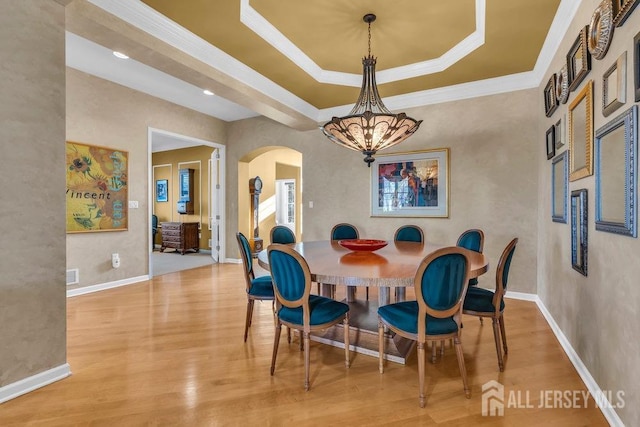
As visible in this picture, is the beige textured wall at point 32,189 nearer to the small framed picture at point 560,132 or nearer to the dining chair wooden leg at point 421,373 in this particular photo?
the dining chair wooden leg at point 421,373

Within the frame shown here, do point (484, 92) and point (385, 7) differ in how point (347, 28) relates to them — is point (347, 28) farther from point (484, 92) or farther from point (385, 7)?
point (484, 92)

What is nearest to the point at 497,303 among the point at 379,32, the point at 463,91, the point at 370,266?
the point at 370,266

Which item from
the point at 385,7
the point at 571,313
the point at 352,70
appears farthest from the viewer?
the point at 352,70

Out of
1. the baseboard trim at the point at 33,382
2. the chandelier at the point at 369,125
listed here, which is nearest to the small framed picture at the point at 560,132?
the chandelier at the point at 369,125

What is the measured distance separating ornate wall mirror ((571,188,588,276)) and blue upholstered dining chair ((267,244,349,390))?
166 cm

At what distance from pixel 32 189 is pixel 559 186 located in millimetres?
4092

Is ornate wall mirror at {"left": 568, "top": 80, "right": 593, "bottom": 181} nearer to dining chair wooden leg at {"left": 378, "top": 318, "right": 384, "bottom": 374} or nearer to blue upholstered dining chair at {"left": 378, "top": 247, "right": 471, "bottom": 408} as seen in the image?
blue upholstered dining chair at {"left": 378, "top": 247, "right": 471, "bottom": 408}

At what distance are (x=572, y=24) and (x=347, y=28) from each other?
1.84 metres

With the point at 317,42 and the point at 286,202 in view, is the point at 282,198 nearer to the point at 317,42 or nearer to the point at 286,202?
the point at 286,202

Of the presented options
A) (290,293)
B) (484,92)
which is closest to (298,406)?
(290,293)

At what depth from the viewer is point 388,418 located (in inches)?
66.6

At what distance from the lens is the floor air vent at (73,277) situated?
13.1 feet

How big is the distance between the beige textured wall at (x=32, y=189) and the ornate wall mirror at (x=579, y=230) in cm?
353

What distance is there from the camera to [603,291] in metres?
1.80
